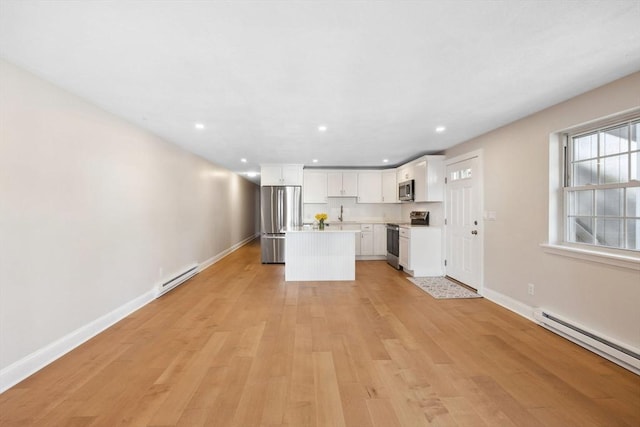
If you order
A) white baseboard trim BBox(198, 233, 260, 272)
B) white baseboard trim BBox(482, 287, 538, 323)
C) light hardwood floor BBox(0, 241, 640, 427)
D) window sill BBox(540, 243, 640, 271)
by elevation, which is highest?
window sill BBox(540, 243, 640, 271)

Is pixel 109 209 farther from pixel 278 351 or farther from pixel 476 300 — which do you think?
pixel 476 300

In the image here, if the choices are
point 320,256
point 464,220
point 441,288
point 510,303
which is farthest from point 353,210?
point 510,303

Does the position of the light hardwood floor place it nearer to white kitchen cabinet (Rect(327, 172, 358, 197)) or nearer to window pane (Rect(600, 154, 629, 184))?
window pane (Rect(600, 154, 629, 184))

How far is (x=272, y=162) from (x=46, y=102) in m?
4.04

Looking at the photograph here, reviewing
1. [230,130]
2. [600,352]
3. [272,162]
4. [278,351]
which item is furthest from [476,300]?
[272,162]

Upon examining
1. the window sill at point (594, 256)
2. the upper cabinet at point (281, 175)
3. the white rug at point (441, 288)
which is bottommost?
the white rug at point (441, 288)

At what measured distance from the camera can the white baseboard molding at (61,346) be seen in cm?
196

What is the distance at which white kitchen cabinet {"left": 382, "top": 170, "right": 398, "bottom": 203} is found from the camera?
6.62 meters

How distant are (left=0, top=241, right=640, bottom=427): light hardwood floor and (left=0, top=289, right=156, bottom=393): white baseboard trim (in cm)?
7

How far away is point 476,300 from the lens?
3.78m

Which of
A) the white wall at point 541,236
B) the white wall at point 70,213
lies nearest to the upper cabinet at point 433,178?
the white wall at point 541,236

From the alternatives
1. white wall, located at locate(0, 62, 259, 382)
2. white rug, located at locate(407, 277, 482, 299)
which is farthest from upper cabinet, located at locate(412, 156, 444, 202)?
white wall, located at locate(0, 62, 259, 382)

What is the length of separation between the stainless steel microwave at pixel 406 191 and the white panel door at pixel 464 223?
2.59ft

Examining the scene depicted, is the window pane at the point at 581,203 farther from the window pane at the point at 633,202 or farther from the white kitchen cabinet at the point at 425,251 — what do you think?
the white kitchen cabinet at the point at 425,251
